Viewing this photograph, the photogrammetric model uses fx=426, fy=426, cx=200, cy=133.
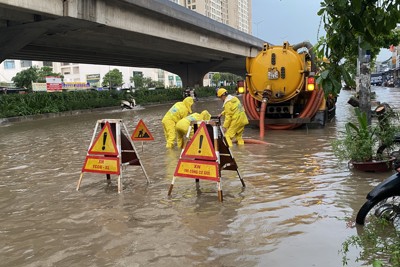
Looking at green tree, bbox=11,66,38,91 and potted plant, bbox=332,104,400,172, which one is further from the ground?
green tree, bbox=11,66,38,91

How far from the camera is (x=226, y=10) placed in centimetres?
15900

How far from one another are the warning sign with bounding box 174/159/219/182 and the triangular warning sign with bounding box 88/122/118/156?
4.06 feet

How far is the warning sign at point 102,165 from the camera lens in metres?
6.39

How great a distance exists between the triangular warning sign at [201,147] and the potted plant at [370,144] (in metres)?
2.40

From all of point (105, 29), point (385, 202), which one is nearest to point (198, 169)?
point (385, 202)

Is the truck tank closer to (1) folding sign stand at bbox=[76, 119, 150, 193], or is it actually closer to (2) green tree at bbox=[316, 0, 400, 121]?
(1) folding sign stand at bbox=[76, 119, 150, 193]

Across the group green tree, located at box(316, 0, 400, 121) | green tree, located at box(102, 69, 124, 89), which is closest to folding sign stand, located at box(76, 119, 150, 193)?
green tree, located at box(316, 0, 400, 121)

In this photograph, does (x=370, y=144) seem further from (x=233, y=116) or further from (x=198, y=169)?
(x=233, y=116)

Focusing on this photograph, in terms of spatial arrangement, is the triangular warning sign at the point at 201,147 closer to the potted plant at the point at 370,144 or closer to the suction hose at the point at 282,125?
the potted plant at the point at 370,144

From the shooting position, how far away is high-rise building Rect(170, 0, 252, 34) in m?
140

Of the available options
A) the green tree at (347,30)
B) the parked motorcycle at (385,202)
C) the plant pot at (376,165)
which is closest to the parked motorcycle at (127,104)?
the plant pot at (376,165)

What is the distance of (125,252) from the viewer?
4.08 m

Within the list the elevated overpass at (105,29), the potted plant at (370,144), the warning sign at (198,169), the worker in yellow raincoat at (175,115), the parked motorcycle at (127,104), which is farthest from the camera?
the parked motorcycle at (127,104)

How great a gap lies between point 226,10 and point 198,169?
527ft
